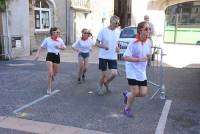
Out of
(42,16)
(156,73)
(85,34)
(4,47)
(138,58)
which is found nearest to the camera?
(138,58)

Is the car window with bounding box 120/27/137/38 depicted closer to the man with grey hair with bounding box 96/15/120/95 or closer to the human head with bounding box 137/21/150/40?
the man with grey hair with bounding box 96/15/120/95

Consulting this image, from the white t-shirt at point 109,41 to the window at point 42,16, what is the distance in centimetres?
1120

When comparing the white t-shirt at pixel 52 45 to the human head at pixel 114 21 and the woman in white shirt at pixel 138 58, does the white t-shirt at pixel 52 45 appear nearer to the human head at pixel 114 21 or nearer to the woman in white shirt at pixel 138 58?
the human head at pixel 114 21

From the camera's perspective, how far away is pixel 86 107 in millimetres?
6590

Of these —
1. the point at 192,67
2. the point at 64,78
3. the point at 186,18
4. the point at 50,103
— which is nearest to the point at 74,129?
the point at 50,103

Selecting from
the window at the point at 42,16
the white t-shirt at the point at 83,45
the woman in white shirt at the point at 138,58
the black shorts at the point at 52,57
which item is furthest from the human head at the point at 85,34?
the window at the point at 42,16

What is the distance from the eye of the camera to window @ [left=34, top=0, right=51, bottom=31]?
17.8 meters

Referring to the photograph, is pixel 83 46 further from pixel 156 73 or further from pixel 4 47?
pixel 4 47

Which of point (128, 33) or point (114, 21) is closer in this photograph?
point (114, 21)

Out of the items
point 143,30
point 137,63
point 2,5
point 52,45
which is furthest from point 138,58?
point 2,5

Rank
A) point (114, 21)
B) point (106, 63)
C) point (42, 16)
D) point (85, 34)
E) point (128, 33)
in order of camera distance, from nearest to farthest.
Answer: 1. point (114, 21)
2. point (106, 63)
3. point (85, 34)
4. point (128, 33)
5. point (42, 16)

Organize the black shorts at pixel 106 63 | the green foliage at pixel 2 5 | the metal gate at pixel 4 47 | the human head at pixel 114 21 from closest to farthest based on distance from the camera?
1. the human head at pixel 114 21
2. the black shorts at pixel 106 63
3. the green foliage at pixel 2 5
4. the metal gate at pixel 4 47

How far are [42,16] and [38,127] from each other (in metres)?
13.8

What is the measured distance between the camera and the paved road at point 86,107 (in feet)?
18.0
